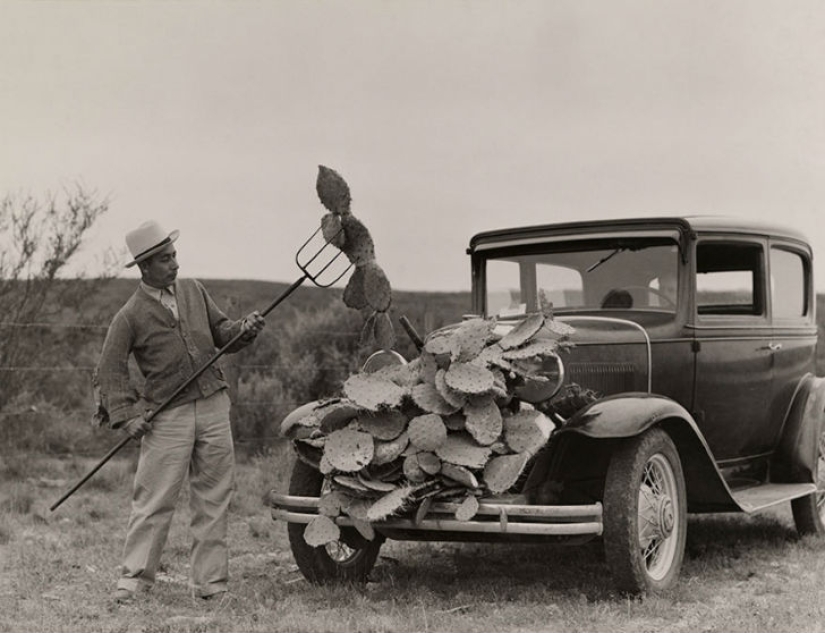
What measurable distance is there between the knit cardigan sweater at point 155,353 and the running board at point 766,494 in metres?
2.89

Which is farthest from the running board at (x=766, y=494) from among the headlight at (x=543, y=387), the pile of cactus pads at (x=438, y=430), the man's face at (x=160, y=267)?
the man's face at (x=160, y=267)

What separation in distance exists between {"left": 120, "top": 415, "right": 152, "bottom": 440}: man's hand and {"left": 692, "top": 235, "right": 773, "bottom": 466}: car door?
3081mm

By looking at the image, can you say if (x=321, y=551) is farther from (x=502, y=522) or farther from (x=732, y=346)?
(x=732, y=346)

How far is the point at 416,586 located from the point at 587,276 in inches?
84.2

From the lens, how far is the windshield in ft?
20.3

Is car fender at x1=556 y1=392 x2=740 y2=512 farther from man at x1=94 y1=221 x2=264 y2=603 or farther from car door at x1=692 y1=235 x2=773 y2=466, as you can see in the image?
man at x1=94 y1=221 x2=264 y2=603

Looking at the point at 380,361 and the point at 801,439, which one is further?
the point at 801,439

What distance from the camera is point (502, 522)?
186 inches

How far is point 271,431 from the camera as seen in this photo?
39.1 ft

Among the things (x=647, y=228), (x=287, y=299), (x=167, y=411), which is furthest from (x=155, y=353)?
(x=287, y=299)

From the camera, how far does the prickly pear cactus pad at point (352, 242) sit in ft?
17.3

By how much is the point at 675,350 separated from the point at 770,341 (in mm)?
1114

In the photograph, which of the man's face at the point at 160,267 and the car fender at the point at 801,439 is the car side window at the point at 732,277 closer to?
Answer: the car fender at the point at 801,439

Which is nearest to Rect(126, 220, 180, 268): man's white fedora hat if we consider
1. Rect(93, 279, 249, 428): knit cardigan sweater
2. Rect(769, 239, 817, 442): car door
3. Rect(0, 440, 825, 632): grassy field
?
Rect(93, 279, 249, 428): knit cardigan sweater
